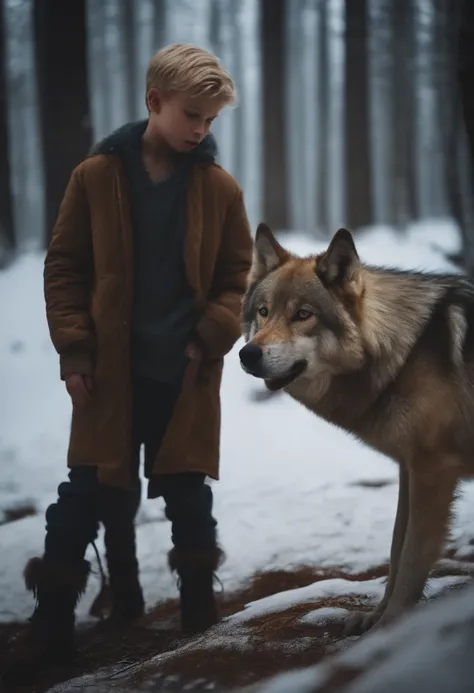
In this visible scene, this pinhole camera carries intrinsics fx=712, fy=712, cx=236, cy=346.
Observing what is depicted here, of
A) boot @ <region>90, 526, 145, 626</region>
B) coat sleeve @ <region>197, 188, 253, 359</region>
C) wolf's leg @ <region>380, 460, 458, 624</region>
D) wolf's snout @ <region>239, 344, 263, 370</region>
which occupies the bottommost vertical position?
boot @ <region>90, 526, 145, 626</region>

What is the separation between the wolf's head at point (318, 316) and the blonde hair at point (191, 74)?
1.89 ft

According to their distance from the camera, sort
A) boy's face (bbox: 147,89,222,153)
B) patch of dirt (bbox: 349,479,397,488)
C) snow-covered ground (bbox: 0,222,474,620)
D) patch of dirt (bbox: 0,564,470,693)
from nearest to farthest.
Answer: patch of dirt (bbox: 0,564,470,693)
boy's face (bbox: 147,89,222,153)
snow-covered ground (bbox: 0,222,474,620)
patch of dirt (bbox: 349,479,397,488)

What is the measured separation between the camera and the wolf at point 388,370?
1871 millimetres

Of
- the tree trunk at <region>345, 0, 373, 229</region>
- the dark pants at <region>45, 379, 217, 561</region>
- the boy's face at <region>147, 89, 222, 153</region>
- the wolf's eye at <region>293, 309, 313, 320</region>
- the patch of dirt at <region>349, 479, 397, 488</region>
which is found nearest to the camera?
the wolf's eye at <region>293, 309, 313, 320</region>

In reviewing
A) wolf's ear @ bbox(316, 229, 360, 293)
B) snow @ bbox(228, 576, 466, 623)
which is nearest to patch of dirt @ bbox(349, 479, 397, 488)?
snow @ bbox(228, 576, 466, 623)

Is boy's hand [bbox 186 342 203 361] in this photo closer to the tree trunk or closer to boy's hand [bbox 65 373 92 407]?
boy's hand [bbox 65 373 92 407]

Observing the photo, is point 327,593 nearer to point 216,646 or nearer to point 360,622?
point 360,622

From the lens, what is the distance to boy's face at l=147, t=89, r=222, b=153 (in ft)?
6.77

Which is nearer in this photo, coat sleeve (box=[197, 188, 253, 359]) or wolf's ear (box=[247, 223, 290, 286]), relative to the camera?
wolf's ear (box=[247, 223, 290, 286])

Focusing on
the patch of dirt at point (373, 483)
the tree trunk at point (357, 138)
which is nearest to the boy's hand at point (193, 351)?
the patch of dirt at point (373, 483)

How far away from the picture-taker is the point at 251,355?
1812mm

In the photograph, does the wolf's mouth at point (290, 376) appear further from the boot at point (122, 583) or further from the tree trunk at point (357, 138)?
the tree trunk at point (357, 138)

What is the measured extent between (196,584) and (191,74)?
157 cm

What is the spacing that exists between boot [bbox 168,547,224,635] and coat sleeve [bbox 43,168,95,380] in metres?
0.68
